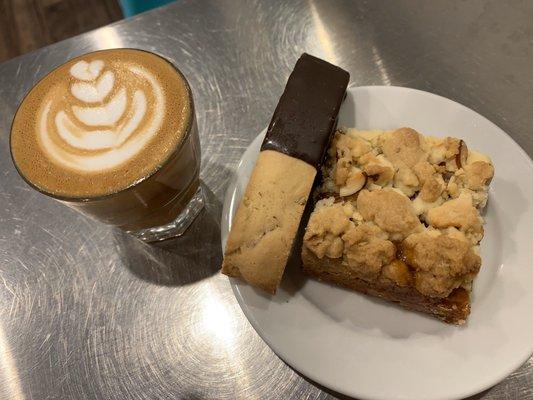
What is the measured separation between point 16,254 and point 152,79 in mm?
814

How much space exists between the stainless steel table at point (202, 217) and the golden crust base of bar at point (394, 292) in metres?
0.30

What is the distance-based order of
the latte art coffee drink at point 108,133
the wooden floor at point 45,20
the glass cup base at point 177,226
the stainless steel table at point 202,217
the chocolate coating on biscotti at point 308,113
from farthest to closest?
the wooden floor at point 45,20
the glass cup base at point 177,226
the stainless steel table at point 202,217
the chocolate coating on biscotti at point 308,113
the latte art coffee drink at point 108,133

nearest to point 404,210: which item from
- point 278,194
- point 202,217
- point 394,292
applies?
point 394,292

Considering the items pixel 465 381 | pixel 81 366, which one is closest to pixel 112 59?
pixel 81 366

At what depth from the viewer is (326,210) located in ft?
4.03

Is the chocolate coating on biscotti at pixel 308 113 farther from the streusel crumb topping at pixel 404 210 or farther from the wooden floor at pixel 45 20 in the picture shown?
the wooden floor at pixel 45 20

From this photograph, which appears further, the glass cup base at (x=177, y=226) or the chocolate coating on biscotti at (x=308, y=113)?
the glass cup base at (x=177, y=226)

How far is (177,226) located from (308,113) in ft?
1.88

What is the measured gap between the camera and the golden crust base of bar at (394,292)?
1153 mm

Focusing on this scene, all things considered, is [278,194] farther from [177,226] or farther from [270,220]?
[177,226]

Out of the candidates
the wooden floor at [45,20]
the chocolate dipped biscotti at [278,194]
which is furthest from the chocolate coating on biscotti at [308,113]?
the wooden floor at [45,20]

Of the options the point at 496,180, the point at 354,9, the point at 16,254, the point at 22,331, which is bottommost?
the point at 22,331

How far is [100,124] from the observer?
114 cm

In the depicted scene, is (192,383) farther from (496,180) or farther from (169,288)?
(496,180)
